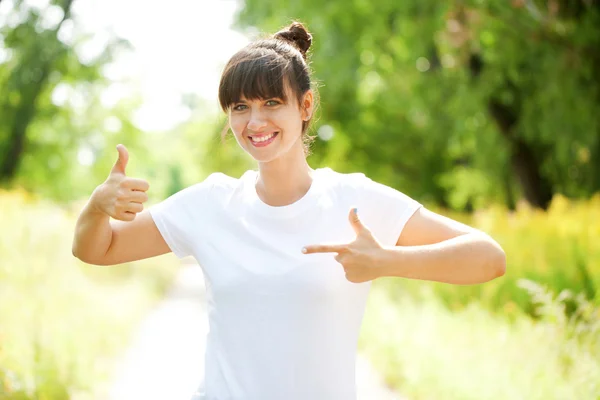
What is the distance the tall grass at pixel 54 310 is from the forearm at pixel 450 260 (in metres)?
3.86

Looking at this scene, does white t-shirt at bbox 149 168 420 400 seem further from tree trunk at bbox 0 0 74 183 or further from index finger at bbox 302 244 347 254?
tree trunk at bbox 0 0 74 183

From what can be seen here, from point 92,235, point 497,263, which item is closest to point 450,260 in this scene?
point 497,263

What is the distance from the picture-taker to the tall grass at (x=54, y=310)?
5824 mm

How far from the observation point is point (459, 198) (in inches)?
939

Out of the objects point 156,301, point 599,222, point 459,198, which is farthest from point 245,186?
point 459,198

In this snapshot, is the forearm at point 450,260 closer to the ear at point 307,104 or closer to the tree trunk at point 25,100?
the ear at point 307,104

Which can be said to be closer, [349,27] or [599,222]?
[599,222]

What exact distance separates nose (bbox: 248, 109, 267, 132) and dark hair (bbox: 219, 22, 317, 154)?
0.05 metres

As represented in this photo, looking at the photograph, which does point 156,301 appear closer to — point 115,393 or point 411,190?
point 115,393

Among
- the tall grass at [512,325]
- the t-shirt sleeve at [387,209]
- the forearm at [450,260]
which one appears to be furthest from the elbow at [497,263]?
the tall grass at [512,325]

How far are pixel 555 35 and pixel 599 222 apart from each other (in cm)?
476

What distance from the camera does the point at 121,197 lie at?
7.27 ft

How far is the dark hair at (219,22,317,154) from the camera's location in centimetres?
229

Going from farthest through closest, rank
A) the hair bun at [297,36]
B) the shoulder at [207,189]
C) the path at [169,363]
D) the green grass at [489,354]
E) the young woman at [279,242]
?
the path at [169,363] → the green grass at [489,354] → the hair bun at [297,36] → the shoulder at [207,189] → the young woman at [279,242]
